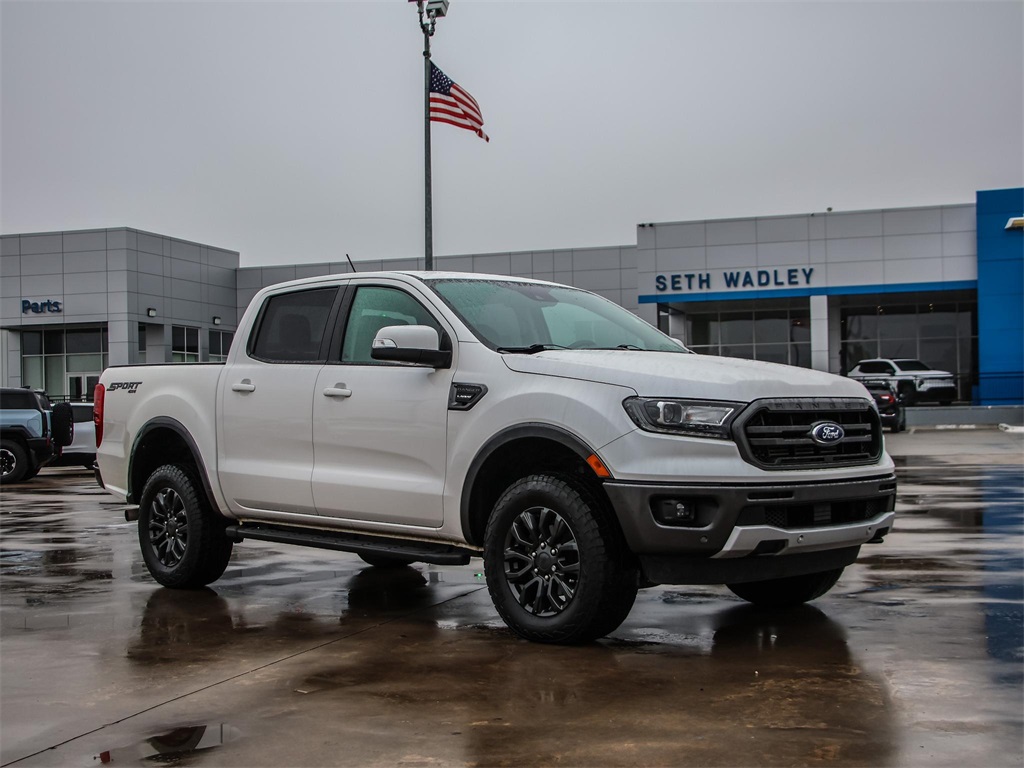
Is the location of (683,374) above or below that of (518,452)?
above

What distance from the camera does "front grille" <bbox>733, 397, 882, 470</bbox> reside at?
18.4 feet

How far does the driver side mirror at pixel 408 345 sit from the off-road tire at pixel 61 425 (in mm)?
15161

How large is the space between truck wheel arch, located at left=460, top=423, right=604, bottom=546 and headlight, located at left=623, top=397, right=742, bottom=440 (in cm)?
38

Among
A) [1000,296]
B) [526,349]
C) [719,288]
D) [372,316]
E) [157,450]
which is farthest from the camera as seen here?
[719,288]

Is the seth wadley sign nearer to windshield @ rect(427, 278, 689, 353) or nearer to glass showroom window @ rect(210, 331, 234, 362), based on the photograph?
glass showroom window @ rect(210, 331, 234, 362)

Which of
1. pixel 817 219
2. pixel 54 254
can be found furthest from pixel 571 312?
pixel 54 254

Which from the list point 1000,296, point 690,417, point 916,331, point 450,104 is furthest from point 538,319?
point 916,331

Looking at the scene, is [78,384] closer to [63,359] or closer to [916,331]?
[63,359]

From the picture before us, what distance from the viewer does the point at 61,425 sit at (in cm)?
1989

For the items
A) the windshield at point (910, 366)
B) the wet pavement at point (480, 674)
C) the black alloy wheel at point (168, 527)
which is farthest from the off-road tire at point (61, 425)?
the windshield at point (910, 366)

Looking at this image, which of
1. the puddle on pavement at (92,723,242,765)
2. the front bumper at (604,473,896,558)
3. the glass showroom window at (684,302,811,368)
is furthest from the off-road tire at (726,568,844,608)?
the glass showroom window at (684,302,811,368)

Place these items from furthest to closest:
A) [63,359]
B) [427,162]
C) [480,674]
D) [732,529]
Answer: [63,359] < [427,162] < [732,529] < [480,674]

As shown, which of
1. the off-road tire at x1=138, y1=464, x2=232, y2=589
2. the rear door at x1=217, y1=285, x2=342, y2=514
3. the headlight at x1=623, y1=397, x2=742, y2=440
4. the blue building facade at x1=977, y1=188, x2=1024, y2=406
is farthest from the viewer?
the blue building facade at x1=977, y1=188, x2=1024, y2=406

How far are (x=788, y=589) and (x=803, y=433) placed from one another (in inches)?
60.5
